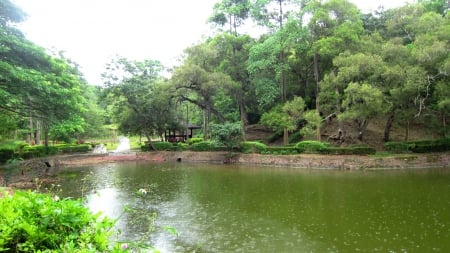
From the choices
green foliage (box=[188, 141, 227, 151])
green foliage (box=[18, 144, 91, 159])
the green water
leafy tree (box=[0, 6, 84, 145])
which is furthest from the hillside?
Answer: leafy tree (box=[0, 6, 84, 145])

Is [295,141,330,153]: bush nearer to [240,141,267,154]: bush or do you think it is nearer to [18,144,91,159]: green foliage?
[240,141,267,154]: bush

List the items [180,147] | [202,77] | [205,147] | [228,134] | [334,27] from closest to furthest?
[334,27]
[228,134]
[202,77]
[205,147]
[180,147]

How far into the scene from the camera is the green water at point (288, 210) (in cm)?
836

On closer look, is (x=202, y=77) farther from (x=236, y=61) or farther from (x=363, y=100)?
(x=363, y=100)

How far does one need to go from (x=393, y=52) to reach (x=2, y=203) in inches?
946

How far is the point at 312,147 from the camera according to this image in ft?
77.2

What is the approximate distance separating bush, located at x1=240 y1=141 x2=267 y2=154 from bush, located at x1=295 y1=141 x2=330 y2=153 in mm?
2855

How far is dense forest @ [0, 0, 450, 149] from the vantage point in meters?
17.1

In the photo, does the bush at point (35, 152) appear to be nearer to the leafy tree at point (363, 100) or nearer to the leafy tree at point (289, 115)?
the leafy tree at point (289, 115)

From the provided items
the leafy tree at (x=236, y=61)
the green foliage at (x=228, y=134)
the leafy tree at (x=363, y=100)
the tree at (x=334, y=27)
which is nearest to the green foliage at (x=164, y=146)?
the green foliage at (x=228, y=134)

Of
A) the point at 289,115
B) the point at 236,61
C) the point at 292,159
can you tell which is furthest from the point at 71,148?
the point at 292,159

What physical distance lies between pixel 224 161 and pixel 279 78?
9.53m

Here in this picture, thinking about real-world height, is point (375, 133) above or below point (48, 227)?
above

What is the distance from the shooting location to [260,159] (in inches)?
998
